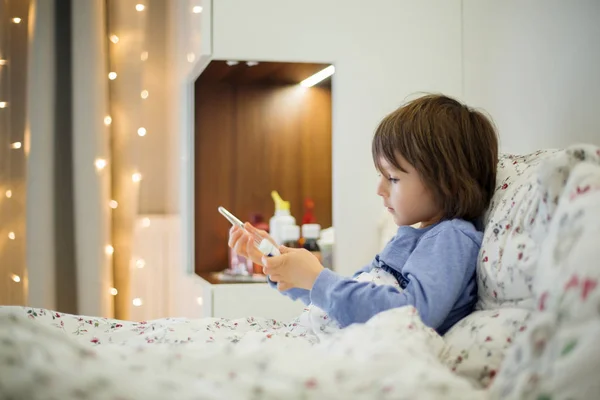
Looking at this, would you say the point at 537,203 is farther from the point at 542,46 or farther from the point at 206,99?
Answer: the point at 206,99

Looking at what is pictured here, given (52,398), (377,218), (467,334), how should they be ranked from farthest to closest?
1. (377,218)
2. (467,334)
3. (52,398)

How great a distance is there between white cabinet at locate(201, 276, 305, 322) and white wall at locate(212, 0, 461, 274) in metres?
0.20

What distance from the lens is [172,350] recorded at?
0.70 metres

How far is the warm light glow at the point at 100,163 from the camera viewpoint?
2.26 meters

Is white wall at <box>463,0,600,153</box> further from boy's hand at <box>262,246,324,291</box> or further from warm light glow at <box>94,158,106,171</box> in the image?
warm light glow at <box>94,158,106,171</box>

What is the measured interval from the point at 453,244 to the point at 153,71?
1.70 metres

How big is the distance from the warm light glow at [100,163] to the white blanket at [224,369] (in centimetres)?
161

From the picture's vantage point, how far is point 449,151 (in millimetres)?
1117

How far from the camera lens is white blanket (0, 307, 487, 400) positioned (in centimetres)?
60

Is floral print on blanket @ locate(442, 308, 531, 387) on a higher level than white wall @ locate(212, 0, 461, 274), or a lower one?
lower

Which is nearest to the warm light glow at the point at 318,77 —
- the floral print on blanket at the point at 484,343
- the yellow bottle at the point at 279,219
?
the yellow bottle at the point at 279,219

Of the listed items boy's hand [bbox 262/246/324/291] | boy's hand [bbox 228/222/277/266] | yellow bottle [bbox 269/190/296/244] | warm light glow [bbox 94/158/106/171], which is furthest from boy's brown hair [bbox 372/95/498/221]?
warm light glow [bbox 94/158/106/171]

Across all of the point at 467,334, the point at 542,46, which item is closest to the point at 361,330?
the point at 467,334

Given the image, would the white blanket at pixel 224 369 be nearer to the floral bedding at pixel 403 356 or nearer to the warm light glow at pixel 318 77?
the floral bedding at pixel 403 356
